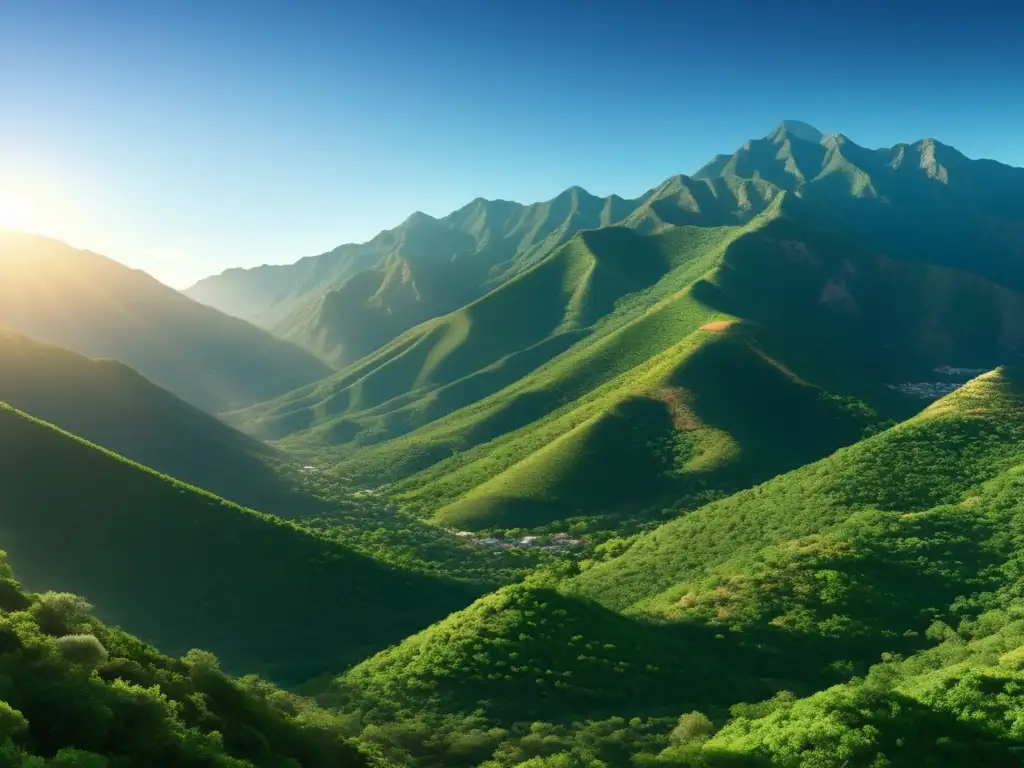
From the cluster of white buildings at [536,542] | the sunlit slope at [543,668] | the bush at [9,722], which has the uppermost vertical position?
the bush at [9,722]

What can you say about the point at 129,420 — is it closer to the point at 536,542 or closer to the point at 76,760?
the point at 536,542

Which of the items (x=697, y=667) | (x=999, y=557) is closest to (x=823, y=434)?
(x=999, y=557)

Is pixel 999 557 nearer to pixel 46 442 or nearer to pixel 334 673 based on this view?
pixel 334 673

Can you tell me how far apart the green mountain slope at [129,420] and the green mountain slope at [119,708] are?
90.9m

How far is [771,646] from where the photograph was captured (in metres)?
67.8

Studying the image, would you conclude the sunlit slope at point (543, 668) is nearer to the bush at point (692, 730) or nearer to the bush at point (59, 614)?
the bush at point (692, 730)

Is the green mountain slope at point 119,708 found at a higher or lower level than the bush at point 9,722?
lower

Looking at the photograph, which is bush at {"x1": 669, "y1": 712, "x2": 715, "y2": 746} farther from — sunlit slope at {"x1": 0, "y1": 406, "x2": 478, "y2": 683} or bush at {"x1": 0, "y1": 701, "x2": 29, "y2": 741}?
bush at {"x1": 0, "y1": 701, "x2": 29, "y2": 741}

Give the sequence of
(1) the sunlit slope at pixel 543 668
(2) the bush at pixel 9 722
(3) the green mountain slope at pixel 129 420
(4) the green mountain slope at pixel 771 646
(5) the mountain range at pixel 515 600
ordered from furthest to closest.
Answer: (3) the green mountain slope at pixel 129 420
(1) the sunlit slope at pixel 543 668
(4) the green mountain slope at pixel 771 646
(5) the mountain range at pixel 515 600
(2) the bush at pixel 9 722

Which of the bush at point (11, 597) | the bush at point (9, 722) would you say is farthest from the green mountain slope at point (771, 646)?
the bush at point (9, 722)

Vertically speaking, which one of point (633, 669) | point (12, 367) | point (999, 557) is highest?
point (12, 367)

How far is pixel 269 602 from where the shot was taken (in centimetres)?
8294

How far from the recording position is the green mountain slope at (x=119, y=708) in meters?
30.2

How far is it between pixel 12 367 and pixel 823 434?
624ft
